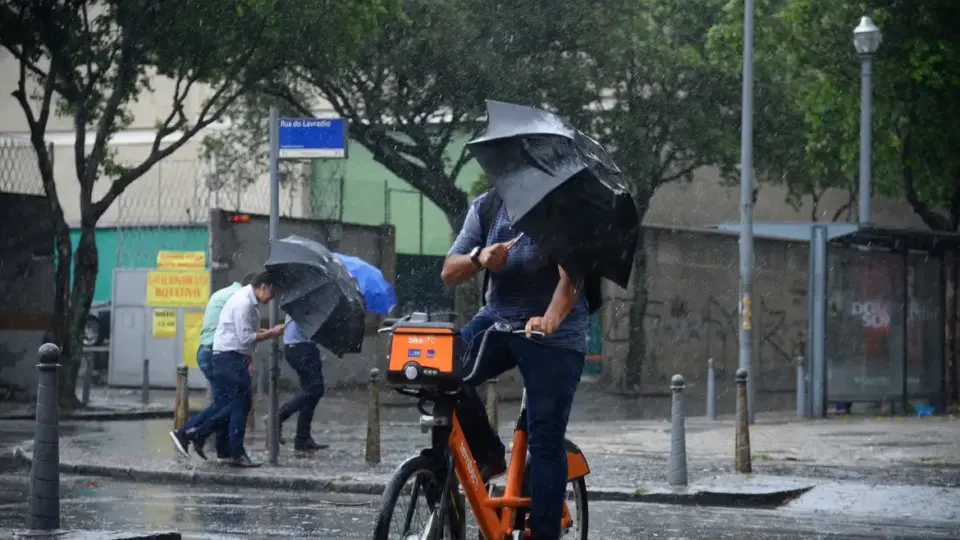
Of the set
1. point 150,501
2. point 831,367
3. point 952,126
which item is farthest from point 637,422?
point 150,501

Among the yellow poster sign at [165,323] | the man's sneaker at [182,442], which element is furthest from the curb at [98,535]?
the yellow poster sign at [165,323]

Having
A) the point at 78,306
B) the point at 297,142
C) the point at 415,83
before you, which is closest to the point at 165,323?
the point at 78,306

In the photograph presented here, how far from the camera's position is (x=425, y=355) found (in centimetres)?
659

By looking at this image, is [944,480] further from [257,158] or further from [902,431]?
[257,158]

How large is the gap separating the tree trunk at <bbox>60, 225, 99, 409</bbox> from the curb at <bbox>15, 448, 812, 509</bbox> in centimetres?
831

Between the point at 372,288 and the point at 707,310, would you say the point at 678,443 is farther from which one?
the point at 707,310

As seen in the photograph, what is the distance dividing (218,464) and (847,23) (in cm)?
1544

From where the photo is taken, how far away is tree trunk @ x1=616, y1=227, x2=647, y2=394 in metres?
32.8

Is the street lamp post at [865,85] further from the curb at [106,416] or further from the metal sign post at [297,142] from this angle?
the curb at [106,416]

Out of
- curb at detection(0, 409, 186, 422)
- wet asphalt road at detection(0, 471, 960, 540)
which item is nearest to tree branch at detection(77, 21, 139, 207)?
curb at detection(0, 409, 186, 422)

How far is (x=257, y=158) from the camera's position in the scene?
110 feet

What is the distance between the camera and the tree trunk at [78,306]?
23312 millimetres

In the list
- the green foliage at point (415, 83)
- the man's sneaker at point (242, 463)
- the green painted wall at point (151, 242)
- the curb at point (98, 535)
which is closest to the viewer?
the curb at point (98, 535)

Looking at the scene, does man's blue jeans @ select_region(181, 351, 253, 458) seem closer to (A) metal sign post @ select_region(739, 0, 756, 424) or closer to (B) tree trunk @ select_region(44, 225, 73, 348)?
(A) metal sign post @ select_region(739, 0, 756, 424)
